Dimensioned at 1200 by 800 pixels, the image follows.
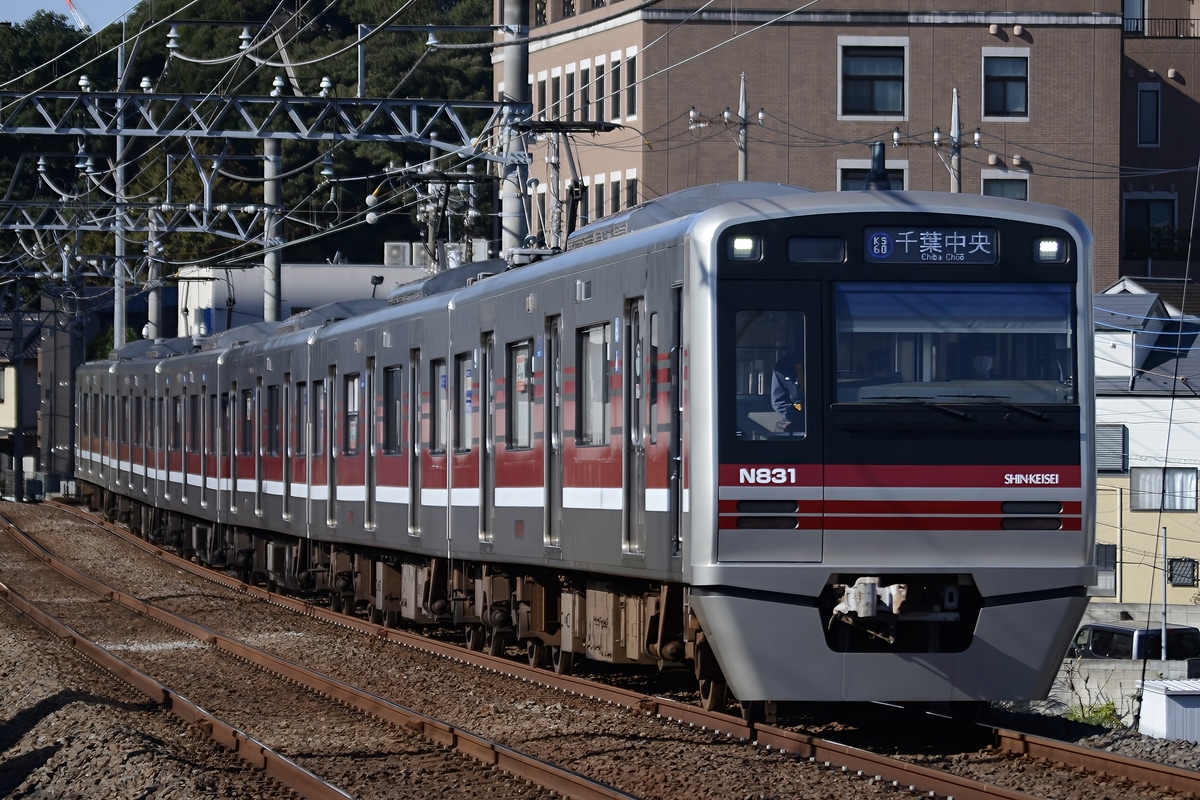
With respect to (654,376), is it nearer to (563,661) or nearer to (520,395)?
(520,395)

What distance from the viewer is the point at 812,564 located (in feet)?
29.5

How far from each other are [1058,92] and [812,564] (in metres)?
34.2

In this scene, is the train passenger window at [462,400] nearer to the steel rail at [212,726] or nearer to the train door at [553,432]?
the train door at [553,432]

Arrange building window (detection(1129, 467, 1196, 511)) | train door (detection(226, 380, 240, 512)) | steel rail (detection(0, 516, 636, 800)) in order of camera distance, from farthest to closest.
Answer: building window (detection(1129, 467, 1196, 511)) < train door (detection(226, 380, 240, 512)) < steel rail (detection(0, 516, 636, 800))

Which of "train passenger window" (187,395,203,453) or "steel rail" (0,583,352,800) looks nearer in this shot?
"steel rail" (0,583,352,800)

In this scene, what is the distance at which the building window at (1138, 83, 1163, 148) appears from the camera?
45.3m

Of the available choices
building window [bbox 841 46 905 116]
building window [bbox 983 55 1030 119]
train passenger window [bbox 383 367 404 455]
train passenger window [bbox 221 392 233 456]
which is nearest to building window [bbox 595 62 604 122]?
building window [bbox 841 46 905 116]

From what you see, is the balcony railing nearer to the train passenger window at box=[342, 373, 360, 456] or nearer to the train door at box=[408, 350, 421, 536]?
the train passenger window at box=[342, 373, 360, 456]

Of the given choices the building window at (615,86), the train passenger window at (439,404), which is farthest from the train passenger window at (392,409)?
the building window at (615,86)

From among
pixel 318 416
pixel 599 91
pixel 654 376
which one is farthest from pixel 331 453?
pixel 599 91

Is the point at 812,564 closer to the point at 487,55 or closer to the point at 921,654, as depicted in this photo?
the point at 921,654

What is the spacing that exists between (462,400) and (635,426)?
4033mm

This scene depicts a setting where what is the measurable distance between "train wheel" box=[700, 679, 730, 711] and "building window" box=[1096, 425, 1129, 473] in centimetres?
2279

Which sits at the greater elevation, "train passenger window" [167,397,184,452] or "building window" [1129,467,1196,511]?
"train passenger window" [167,397,184,452]
